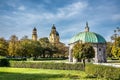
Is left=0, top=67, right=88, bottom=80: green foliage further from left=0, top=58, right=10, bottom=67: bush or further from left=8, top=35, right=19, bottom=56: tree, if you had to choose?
left=8, top=35, right=19, bottom=56: tree

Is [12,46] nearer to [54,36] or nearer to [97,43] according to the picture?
[97,43]

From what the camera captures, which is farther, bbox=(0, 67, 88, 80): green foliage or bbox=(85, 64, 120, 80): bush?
bbox=(0, 67, 88, 80): green foliage

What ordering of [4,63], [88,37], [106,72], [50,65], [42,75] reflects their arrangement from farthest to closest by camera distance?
[88,37], [4,63], [50,65], [42,75], [106,72]

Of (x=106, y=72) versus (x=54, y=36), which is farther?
(x=54, y=36)

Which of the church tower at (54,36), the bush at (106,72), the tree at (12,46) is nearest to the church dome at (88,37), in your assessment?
the tree at (12,46)

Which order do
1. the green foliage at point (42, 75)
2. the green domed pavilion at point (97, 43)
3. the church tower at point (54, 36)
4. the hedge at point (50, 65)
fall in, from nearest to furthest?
1. the green foliage at point (42, 75)
2. the hedge at point (50, 65)
3. the green domed pavilion at point (97, 43)
4. the church tower at point (54, 36)

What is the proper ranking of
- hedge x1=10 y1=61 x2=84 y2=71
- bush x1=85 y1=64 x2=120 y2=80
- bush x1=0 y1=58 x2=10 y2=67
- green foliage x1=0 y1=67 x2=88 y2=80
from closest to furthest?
bush x1=85 y1=64 x2=120 y2=80 < green foliage x1=0 y1=67 x2=88 y2=80 < hedge x1=10 y1=61 x2=84 y2=71 < bush x1=0 y1=58 x2=10 y2=67

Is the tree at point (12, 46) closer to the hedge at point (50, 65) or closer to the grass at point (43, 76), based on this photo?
the hedge at point (50, 65)

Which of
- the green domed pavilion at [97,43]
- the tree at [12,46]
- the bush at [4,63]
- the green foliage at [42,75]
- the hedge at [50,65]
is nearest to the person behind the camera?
the green foliage at [42,75]

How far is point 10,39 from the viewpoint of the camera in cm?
9400

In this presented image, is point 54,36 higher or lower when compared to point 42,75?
higher

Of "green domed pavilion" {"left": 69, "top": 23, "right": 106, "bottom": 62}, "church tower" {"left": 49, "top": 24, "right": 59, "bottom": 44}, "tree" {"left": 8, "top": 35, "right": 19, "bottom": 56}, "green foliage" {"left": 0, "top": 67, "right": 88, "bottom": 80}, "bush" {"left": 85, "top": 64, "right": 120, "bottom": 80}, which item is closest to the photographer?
"bush" {"left": 85, "top": 64, "right": 120, "bottom": 80}

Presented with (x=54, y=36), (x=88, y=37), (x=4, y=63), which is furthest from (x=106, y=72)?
(x=54, y=36)

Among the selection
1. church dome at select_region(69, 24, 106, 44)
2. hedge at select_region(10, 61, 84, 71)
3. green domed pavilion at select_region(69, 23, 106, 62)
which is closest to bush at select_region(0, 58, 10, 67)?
hedge at select_region(10, 61, 84, 71)
